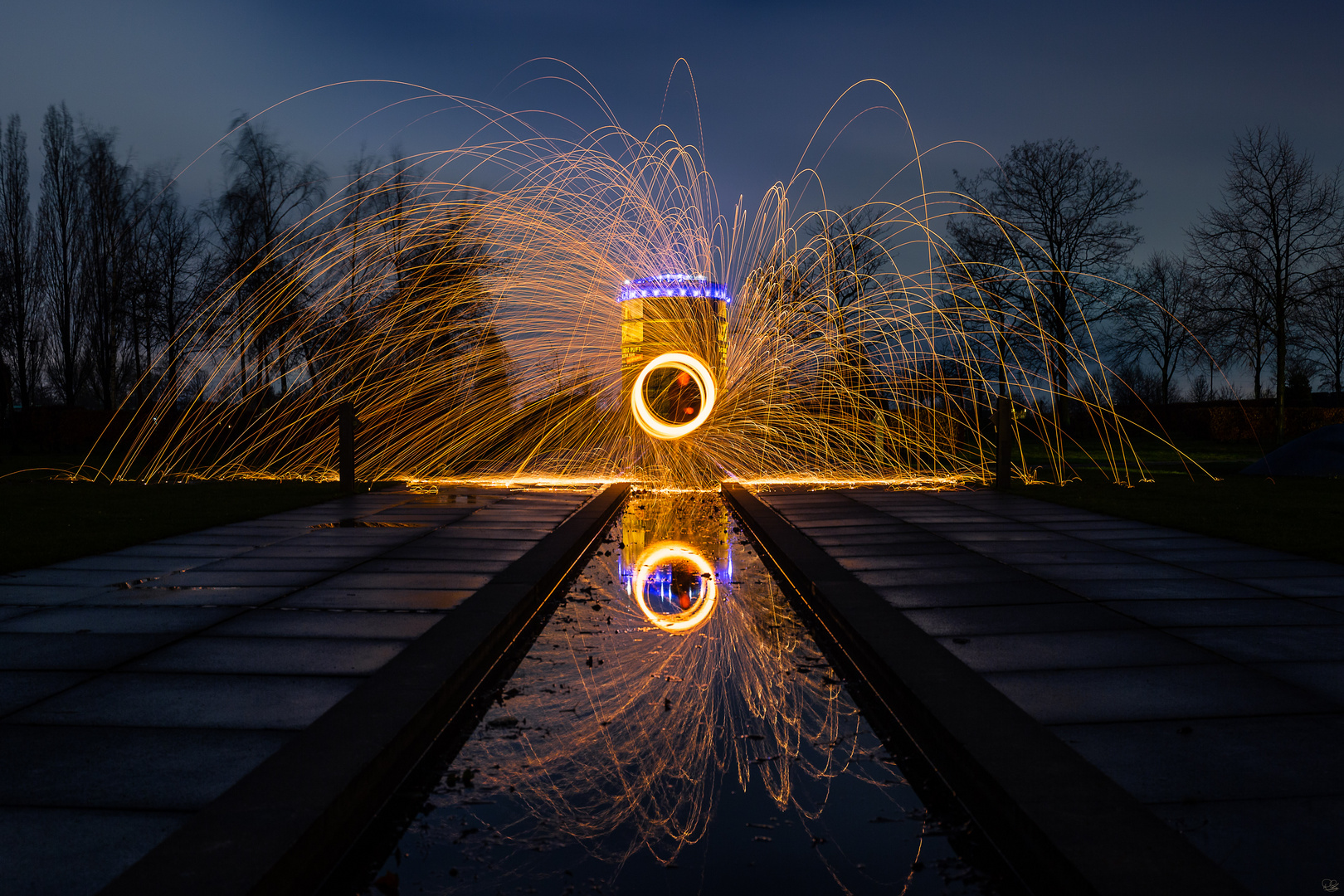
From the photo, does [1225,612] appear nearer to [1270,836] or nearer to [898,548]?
[898,548]

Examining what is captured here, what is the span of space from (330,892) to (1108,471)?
62.5 ft

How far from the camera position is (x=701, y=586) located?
7082 mm

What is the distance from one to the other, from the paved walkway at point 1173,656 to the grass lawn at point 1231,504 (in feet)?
1.56

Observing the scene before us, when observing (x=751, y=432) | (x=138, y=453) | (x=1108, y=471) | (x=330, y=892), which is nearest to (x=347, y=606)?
(x=330, y=892)

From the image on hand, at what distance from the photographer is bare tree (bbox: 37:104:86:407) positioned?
A: 36094 mm

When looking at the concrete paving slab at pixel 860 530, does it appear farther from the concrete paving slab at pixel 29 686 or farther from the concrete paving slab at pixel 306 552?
the concrete paving slab at pixel 29 686

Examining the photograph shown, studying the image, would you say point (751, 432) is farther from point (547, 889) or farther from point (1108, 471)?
point (547, 889)

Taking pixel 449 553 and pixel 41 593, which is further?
pixel 449 553

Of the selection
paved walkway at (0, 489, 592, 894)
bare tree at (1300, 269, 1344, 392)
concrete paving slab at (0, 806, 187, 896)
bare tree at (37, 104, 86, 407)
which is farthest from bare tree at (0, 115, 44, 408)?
bare tree at (1300, 269, 1344, 392)

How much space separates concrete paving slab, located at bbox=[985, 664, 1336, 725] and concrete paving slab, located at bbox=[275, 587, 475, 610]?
349 centimetres

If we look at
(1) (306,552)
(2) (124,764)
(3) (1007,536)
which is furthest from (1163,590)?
(1) (306,552)

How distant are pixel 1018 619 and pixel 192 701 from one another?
449 centimetres

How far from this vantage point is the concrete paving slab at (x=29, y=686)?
12.2ft

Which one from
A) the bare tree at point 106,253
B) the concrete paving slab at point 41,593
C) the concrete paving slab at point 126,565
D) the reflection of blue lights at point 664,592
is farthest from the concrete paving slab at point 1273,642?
the bare tree at point 106,253
